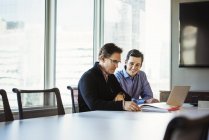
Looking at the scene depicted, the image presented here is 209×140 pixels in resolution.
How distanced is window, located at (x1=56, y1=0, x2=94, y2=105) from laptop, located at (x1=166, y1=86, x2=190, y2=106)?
1769mm

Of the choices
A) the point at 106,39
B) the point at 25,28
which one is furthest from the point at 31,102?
the point at 106,39

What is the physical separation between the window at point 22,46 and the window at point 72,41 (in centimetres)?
31

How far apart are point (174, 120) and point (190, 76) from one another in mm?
4202

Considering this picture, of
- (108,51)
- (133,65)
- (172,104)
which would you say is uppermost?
(108,51)

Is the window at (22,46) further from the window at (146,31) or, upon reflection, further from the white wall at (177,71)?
the white wall at (177,71)

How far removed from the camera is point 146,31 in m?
5.00

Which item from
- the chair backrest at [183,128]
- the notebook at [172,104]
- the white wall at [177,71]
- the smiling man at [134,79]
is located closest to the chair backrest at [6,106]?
the notebook at [172,104]

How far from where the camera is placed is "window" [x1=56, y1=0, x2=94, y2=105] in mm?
4125

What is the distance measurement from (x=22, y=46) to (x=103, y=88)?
4.42ft

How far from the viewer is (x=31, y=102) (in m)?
3.53

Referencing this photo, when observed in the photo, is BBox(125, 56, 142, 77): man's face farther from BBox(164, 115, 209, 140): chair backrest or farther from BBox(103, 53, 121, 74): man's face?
BBox(164, 115, 209, 140): chair backrest

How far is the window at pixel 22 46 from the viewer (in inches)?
133

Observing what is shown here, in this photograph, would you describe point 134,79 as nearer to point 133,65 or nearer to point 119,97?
point 133,65

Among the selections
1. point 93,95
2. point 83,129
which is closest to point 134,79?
point 93,95
